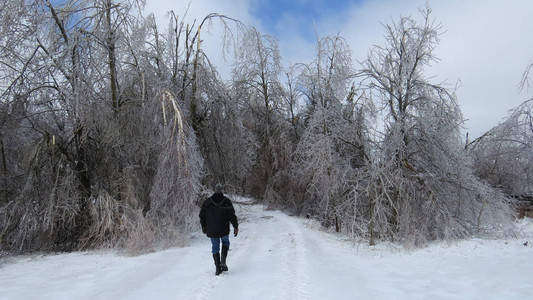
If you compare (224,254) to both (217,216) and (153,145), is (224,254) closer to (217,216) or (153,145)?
(217,216)

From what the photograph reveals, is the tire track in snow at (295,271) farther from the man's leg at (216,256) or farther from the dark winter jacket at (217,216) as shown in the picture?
the dark winter jacket at (217,216)

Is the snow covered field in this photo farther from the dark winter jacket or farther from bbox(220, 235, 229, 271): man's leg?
the dark winter jacket

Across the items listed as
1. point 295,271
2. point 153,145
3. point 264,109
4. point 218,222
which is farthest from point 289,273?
point 264,109

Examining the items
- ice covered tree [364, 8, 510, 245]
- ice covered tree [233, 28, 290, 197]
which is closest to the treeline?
ice covered tree [364, 8, 510, 245]

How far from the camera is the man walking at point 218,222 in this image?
602 centimetres

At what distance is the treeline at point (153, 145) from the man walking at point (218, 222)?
2644 mm

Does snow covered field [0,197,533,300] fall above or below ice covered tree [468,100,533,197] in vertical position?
below

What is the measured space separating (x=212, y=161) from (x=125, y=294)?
8.32 meters

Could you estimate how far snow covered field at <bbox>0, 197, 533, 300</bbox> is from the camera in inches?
197

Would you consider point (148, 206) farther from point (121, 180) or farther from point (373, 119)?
point (373, 119)

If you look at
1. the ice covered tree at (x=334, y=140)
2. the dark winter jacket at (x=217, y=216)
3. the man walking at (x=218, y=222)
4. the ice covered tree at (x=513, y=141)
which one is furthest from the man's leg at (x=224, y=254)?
the ice covered tree at (x=513, y=141)

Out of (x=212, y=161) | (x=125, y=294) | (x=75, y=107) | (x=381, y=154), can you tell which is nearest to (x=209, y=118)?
(x=212, y=161)

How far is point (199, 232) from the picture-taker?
1082 centimetres

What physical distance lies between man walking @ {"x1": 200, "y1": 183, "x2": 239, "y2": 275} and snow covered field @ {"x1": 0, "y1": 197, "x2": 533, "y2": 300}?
0.32 metres
